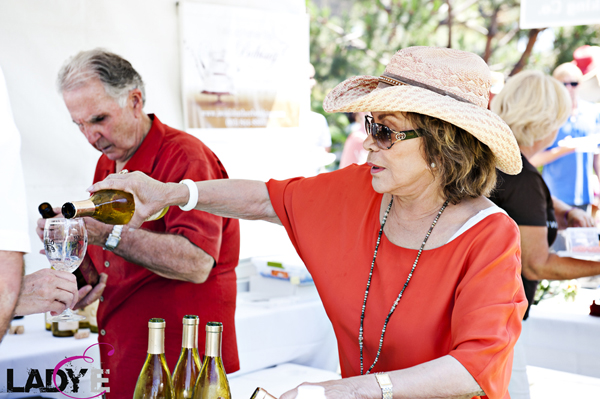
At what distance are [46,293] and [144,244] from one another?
55cm

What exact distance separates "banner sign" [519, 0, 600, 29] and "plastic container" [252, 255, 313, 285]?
96.6 inches

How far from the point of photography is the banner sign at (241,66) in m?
3.48

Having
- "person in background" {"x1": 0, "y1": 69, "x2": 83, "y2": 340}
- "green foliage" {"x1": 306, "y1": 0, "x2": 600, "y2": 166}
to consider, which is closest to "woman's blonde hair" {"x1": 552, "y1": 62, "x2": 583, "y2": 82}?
"person in background" {"x1": 0, "y1": 69, "x2": 83, "y2": 340}

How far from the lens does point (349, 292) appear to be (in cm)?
166

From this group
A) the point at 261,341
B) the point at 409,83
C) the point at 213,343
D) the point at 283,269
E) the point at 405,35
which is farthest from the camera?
the point at 405,35

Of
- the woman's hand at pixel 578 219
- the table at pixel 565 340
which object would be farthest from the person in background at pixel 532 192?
the table at pixel 565 340

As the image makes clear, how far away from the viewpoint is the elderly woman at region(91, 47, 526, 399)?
4.41ft

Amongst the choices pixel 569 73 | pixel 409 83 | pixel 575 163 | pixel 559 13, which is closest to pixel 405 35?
pixel 569 73

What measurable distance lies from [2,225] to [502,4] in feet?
48.0

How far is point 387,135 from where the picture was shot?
1574 mm

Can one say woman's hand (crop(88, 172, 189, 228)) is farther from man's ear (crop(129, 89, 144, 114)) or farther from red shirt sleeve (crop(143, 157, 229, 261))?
man's ear (crop(129, 89, 144, 114))

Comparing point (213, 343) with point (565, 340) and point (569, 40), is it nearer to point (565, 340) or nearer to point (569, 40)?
point (565, 340)

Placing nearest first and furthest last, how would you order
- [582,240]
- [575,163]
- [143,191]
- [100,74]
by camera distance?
[143,191] → [100,74] → [582,240] → [575,163]

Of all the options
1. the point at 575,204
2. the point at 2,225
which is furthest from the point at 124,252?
the point at 575,204
